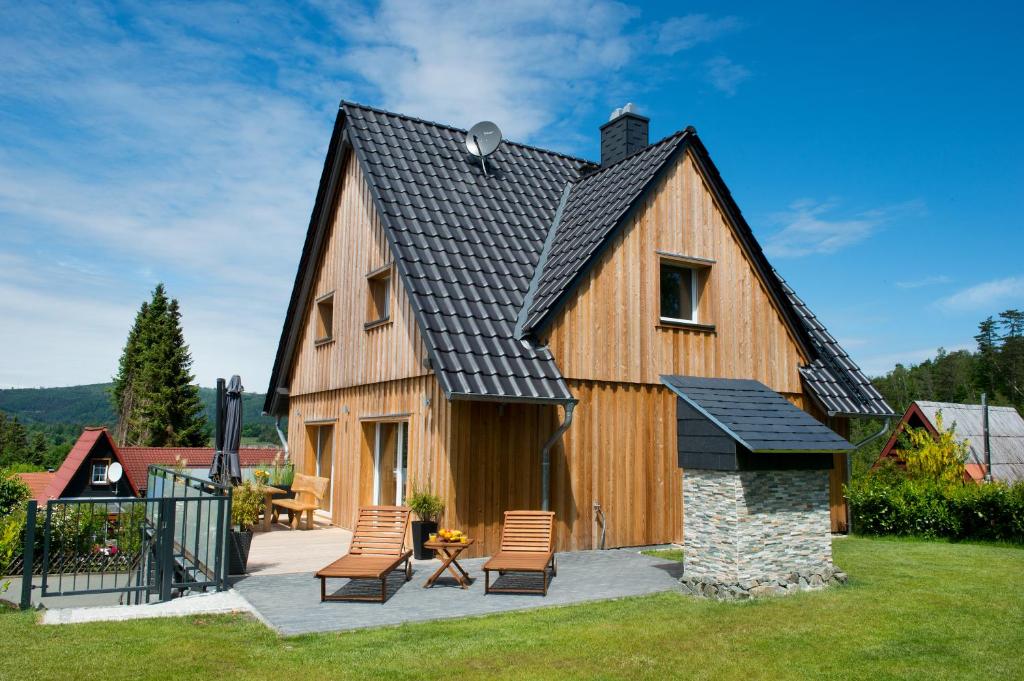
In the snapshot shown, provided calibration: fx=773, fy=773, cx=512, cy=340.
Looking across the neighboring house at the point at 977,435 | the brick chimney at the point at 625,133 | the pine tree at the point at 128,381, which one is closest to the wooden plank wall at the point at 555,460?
the brick chimney at the point at 625,133

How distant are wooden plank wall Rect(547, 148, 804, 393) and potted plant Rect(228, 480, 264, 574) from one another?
5203 millimetres

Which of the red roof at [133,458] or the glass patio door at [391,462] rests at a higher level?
the glass patio door at [391,462]

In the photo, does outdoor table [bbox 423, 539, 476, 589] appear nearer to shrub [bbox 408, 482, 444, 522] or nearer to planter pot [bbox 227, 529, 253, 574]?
shrub [bbox 408, 482, 444, 522]

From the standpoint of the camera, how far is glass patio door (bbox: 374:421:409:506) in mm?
13734

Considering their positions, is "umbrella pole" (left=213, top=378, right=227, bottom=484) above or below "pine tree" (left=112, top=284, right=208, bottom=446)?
below

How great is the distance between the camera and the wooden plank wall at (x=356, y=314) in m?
13.6

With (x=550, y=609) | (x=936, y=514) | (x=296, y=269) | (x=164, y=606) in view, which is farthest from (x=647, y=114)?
(x=164, y=606)

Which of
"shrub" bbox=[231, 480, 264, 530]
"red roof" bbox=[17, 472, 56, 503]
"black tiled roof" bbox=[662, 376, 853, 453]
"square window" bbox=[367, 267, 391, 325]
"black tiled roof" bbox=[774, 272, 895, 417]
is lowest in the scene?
"red roof" bbox=[17, 472, 56, 503]

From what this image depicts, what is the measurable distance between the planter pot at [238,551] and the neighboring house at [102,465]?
27417mm

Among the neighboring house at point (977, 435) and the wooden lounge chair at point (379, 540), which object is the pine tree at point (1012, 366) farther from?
the wooden lounge chair at point (379, 540)

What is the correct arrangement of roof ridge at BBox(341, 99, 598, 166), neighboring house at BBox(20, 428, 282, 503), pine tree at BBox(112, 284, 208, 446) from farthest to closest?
pine tree at BBox(112, 284, 208, 446) → neighboring house at BBox(20, 428, 282, 503) → roof ridge at BBox(341, 99, 598, 166)

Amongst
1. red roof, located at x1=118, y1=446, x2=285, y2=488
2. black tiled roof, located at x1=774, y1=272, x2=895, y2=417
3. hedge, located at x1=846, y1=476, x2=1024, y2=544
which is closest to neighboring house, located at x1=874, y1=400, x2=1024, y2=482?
black tiled roof, located at x1=774, y1=272, x2=895, y2=417

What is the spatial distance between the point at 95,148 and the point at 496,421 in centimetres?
957

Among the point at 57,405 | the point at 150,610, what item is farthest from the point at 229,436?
the point at 57,405
